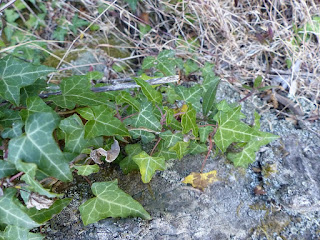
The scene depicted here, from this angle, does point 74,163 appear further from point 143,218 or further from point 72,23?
point 72,23

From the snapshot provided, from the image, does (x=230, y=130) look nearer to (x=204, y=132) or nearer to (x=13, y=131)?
(x=204, y=132)

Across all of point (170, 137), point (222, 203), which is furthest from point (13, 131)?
point (222, 203)

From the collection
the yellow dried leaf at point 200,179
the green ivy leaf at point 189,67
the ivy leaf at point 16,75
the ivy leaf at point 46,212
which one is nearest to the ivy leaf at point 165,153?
the yellow dried leaf at point 200,179

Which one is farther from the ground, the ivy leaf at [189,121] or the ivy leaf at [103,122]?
the ivy leaf at [103,122]

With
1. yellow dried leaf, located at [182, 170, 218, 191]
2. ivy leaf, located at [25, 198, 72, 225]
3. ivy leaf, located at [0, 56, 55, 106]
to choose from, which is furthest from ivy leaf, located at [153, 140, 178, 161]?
ivy leaf, located at [0, 56, 55, 106]

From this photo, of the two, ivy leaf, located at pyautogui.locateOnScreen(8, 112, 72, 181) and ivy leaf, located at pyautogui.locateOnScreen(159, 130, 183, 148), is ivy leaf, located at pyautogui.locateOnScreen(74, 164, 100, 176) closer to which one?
ivy leaf, located at pyautogui.locateOnScreen(8, 112, 72, 181)

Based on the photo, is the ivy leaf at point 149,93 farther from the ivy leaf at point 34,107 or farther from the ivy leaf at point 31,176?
the ivy leaf at point 31,176
